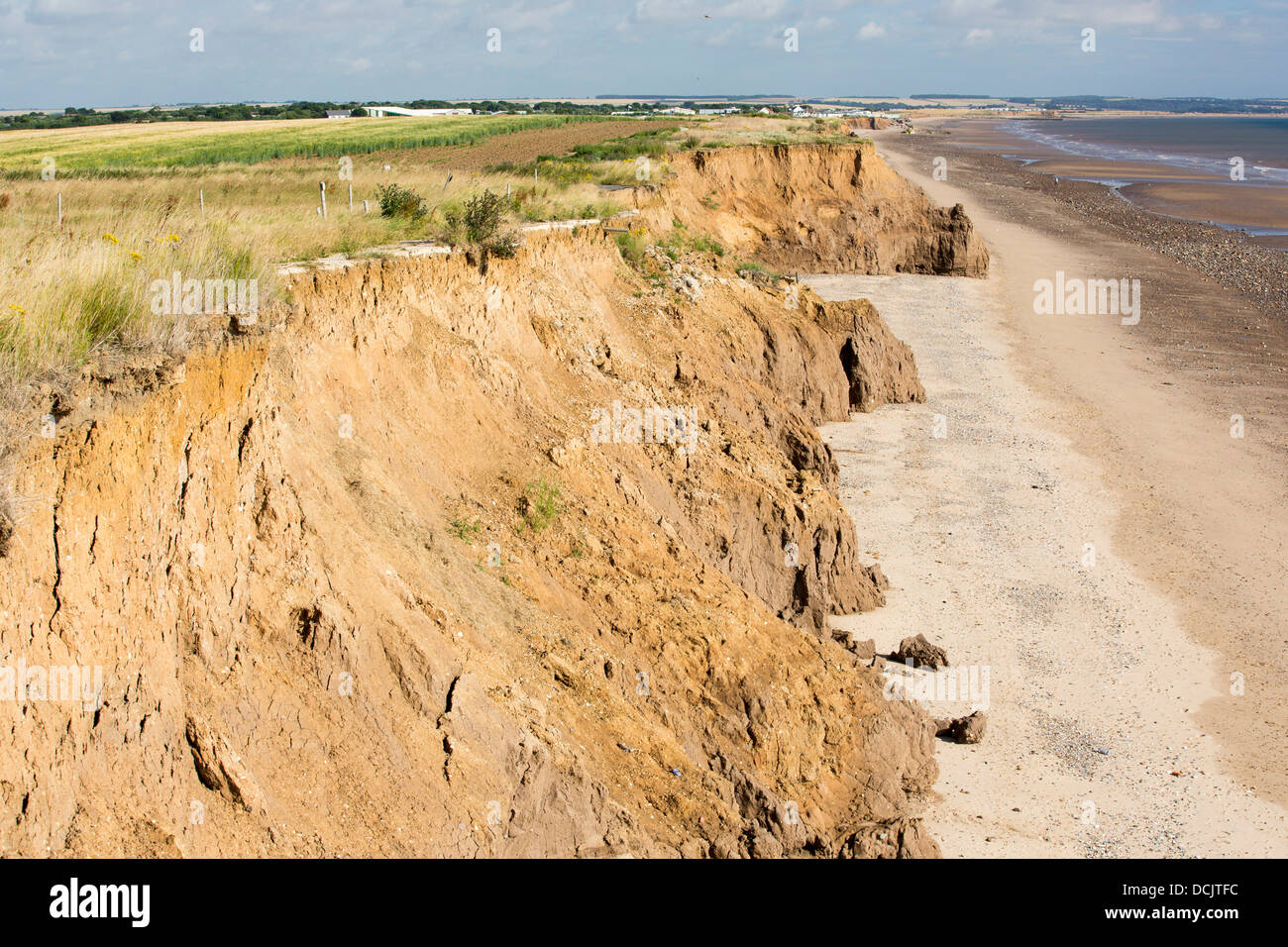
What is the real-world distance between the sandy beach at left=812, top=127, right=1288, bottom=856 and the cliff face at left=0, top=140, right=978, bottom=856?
1764mm

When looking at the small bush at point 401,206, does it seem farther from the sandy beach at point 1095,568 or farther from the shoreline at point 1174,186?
the shoreline at point 1174,186

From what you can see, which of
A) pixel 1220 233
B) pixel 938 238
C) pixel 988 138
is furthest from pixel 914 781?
pixel 988 138

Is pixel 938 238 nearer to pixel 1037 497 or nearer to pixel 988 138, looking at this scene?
pixel 1037 497

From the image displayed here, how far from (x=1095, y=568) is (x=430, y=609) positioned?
14.0 m

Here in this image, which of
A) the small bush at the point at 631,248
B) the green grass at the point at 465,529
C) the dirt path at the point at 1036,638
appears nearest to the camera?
→ the green grass at the point at 465,529

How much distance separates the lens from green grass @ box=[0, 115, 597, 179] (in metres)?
30.7

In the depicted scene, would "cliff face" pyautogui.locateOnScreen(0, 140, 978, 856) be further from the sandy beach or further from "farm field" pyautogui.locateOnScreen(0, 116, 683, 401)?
the sandy beach

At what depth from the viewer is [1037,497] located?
2234cm

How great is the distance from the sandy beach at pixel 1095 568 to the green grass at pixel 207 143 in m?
21.3

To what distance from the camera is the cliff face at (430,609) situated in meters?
6.98

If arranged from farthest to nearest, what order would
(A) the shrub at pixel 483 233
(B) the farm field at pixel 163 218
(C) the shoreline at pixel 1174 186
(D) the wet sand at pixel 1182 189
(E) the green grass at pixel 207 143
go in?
(D) the wet sand at pixel 1182 189
(C) the shoreline at pixel 1174 186
(E) the green grass at pixel 207 143
(A) the shrub at pixel 483 233
(B) the farm field at pixel 163 218

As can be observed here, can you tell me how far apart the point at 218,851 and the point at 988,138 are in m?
168

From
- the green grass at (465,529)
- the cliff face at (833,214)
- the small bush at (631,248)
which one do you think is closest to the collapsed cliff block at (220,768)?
the green grass at (465,529)

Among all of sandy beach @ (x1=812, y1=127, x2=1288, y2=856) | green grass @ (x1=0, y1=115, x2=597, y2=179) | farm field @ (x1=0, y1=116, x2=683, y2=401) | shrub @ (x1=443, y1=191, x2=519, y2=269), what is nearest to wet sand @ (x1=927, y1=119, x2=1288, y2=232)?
sandy beach @ (x1=812, y1=127, x2=1288, y2=856)
